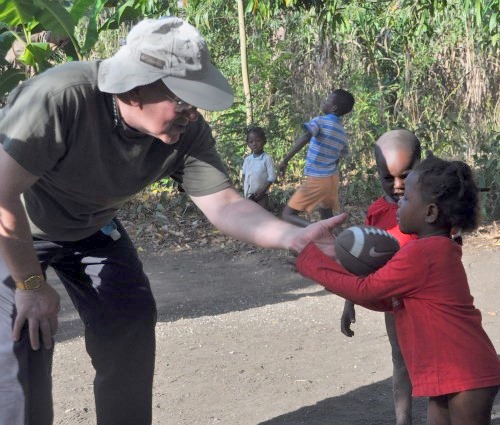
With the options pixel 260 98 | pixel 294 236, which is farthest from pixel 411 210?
pixel 260 98

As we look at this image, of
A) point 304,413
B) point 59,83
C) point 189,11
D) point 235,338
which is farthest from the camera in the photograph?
point 189,11

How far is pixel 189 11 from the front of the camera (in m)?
13.4

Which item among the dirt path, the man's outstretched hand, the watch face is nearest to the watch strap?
the watch face

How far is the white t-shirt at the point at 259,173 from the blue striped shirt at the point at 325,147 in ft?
2.22

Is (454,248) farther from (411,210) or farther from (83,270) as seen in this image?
(83,270)

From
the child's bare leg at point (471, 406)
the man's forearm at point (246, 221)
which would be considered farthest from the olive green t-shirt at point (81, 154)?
the child's bare leg at point (471, 406)

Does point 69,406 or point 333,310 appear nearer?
point 69,406

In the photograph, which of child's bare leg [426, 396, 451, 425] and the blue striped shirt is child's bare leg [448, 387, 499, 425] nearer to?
child's bare leg [426, 396, 451, 425]

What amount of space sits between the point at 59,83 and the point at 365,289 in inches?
53.2

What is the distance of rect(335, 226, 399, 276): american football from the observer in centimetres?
348

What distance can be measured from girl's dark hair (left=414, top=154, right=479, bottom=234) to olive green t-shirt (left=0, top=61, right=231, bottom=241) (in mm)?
849

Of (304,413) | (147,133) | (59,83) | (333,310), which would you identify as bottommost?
(333,310)

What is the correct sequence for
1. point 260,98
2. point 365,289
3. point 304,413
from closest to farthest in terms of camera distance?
point 365,289 → point 304,413 → point 260,98

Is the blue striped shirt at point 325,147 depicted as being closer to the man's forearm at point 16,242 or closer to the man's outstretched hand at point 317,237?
the man's outstretched hand at point 317,237
